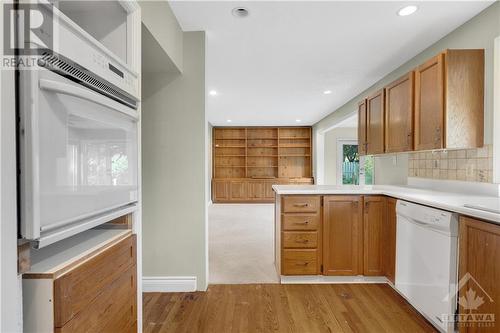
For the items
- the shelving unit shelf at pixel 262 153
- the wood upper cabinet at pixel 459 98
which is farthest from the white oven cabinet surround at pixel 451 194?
the shelving unit shelf at pixel 262 153

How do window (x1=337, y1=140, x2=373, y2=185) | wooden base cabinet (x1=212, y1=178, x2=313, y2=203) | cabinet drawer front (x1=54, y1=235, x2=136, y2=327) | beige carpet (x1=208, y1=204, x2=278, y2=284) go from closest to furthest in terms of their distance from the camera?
cabinet drawer front (x1=54, y1=235, x2=136, y2=327), beige carpet (x1=208, y1=204, x2=278, y2=284), wooden base cabinet (x1=212, y1=178, x2=313, y2=203), window (x1=337, y1=140, x2=373, y2=185)

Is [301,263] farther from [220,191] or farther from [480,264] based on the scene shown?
[220,191]

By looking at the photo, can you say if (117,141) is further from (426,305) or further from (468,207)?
(426,305)

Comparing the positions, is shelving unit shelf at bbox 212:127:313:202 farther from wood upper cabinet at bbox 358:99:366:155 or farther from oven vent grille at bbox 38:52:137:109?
oven vent grille at bbox 38:52:137:109

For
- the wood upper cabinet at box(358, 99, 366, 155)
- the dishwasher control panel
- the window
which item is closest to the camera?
the dishwasher control panel

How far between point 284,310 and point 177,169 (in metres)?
1.54

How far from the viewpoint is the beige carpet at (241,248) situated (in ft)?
8.75

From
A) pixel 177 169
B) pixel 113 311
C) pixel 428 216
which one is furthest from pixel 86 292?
pixel 428 216

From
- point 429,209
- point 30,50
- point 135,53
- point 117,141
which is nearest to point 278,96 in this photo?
point 429,209

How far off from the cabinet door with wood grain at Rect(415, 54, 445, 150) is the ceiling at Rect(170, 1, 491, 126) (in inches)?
16.9

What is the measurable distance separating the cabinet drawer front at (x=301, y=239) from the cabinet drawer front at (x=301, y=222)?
0.05 metres

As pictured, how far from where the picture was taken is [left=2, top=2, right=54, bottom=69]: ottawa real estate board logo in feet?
2.11

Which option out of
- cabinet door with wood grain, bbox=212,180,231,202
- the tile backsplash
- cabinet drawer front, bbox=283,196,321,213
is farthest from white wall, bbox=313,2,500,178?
cabinet door with wood grain, bbox=212,180,231,202

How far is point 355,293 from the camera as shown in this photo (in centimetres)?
231
